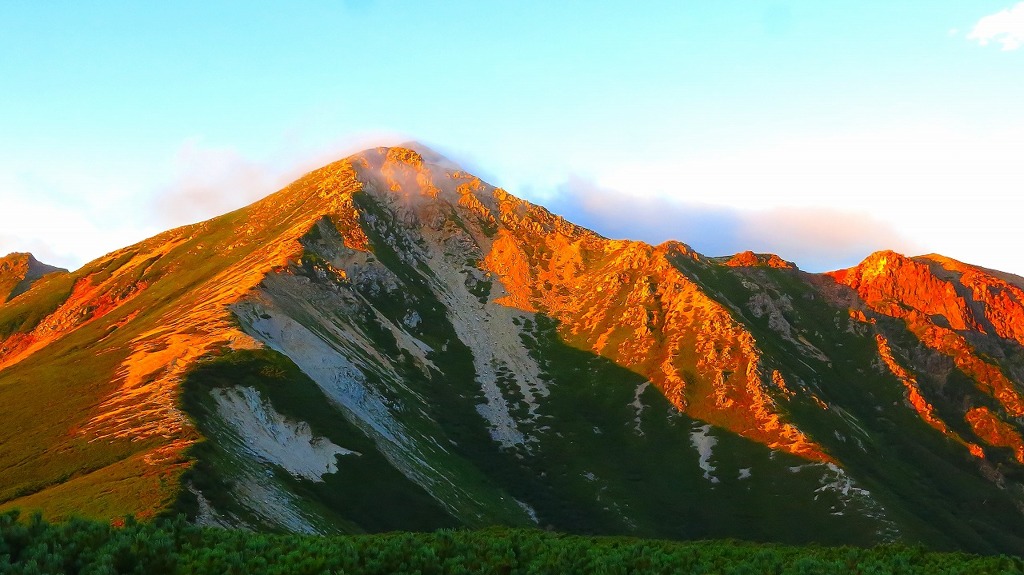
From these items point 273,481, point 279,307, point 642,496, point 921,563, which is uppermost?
point 279,307

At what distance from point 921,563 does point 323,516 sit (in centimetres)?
8368

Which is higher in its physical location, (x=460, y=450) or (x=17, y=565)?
(x=17, y=565)

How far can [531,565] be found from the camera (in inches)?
1517

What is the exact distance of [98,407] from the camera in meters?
130

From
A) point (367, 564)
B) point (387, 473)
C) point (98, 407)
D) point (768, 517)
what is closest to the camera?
point (367, 564)

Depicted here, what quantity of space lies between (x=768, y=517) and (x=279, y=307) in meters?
135

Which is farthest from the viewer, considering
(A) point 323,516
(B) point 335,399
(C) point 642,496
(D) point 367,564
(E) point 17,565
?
(C) point 642,496

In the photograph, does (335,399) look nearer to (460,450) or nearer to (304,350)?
(304,350)

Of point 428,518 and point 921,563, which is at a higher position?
point 921,563

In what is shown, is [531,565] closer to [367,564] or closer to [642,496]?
[367,564]

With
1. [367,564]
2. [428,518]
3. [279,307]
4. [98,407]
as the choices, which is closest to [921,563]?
[367,564]

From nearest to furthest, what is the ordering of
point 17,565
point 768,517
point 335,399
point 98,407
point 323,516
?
1. point 17,565
2. point 323,516
3. point 98,407
4. point 335,399
5. point 768,517

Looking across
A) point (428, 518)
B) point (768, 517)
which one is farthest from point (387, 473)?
point (768, 517)

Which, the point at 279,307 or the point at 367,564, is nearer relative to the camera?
the point at 367,564
